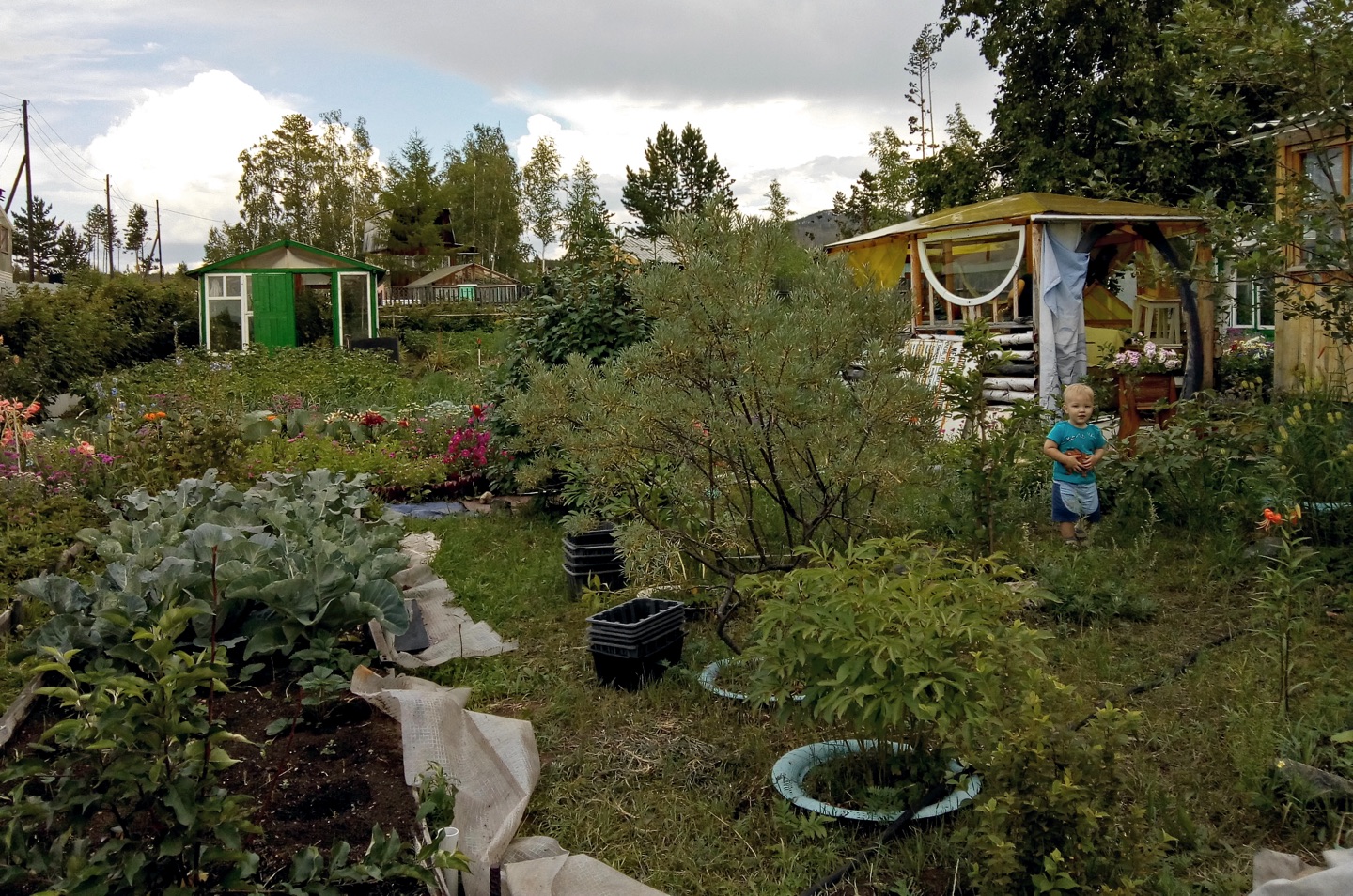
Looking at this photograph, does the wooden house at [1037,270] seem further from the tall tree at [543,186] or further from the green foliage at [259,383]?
the tall tree at [543,186]

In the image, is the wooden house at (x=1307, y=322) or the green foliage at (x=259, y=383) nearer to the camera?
the wooden house at (x=1307, y=322)

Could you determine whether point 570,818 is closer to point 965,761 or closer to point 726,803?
point 726,803

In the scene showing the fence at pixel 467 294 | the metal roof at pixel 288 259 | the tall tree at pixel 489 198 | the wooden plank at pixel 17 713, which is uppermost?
the tall tree at pixel 489 198

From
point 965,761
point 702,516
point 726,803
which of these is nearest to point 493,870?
point 726,803

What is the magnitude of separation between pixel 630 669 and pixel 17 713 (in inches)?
83.6

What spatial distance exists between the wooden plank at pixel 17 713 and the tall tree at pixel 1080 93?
611 inches

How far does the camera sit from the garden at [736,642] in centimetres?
234

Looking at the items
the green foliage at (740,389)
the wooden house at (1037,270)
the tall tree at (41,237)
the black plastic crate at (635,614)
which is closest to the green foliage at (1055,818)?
the green foliage at (740,389)

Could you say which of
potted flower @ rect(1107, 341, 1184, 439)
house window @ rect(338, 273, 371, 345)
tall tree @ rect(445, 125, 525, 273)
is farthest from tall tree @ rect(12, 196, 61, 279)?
potted flower @ rect(1107, 341, 1184, 439)

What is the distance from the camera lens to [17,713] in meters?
3.25

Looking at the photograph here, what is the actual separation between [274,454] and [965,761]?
7.09 metres

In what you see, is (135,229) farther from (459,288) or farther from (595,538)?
(595,538)

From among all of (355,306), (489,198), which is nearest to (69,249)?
(489,198)

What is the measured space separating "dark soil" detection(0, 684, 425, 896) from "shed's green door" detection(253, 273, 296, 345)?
690 inches
